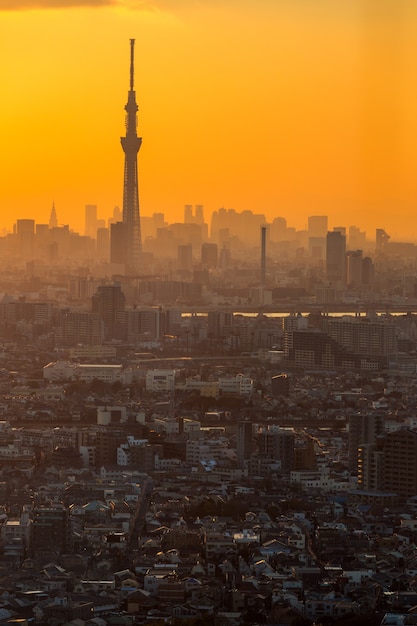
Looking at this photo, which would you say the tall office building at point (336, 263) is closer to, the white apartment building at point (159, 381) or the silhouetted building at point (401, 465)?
the white apartment building at point (159, 381)

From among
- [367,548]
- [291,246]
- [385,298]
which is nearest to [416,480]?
[367,548]

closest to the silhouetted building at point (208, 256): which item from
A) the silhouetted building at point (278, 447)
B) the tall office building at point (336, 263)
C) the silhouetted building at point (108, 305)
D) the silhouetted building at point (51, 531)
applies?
the tall office building at point (336, 263)

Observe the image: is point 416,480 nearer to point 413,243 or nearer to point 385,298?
point 413,243

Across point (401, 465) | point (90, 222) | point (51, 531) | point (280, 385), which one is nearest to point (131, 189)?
point (90, 222)

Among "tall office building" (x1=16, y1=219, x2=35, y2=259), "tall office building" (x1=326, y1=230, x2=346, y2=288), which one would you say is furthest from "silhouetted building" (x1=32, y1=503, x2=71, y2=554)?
"tall office building" (x1=16, y1=219, x2=35, y2=259)

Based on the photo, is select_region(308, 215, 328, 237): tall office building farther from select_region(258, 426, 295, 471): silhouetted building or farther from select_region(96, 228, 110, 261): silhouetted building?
select_region(258, 426, 295, 471): silhouetted building
